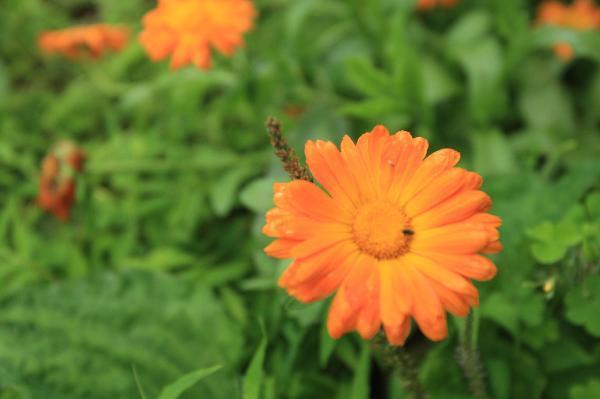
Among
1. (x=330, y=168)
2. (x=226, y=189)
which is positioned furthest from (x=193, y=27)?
(x=330, y=168)

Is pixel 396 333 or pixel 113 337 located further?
pixel 113 337

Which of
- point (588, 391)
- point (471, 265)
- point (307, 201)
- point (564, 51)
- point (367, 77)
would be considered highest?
point (564, 51)

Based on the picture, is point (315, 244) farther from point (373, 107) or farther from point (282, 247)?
point (373, 107)

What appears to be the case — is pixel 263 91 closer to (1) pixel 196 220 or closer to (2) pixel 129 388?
(1) pixel 196 220

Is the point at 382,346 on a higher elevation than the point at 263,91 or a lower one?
lower

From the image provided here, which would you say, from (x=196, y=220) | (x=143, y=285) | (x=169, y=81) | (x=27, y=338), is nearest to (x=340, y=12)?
(x=169, y=81)

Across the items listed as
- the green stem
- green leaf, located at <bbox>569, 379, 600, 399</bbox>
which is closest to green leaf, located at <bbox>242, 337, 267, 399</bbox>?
green leaf, located at <bbox>569, 379, 600, 399</bbox>
